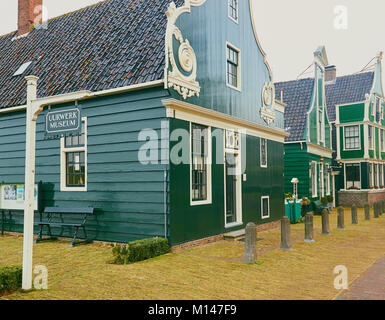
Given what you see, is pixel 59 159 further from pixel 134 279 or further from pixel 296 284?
pixel 296 284

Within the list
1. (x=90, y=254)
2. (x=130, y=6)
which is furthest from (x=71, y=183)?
(x=130, y=6)

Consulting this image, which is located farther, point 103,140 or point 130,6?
point 130,6

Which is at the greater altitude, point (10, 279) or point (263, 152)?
point (263, 152)

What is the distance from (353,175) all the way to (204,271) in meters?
25.6

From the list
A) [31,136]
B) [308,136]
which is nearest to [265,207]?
[308,136]

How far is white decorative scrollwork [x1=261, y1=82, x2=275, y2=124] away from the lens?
16000 millimetres

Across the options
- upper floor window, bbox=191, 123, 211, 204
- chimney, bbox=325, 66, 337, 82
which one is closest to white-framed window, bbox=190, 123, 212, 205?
upper floor window, bbox=191, 123, 211, 204

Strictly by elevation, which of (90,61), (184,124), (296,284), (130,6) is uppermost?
(130,6)

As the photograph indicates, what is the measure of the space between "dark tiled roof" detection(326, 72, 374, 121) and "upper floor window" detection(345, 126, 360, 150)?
1.64 meters

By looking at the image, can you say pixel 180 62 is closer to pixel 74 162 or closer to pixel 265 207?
pixel 74 162

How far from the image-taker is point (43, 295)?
6.08m

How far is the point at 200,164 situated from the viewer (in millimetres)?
11758

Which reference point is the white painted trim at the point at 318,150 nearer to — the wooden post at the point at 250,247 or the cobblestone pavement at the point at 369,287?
the wooden post at the point at 250,247

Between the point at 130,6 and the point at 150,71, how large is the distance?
489cm
